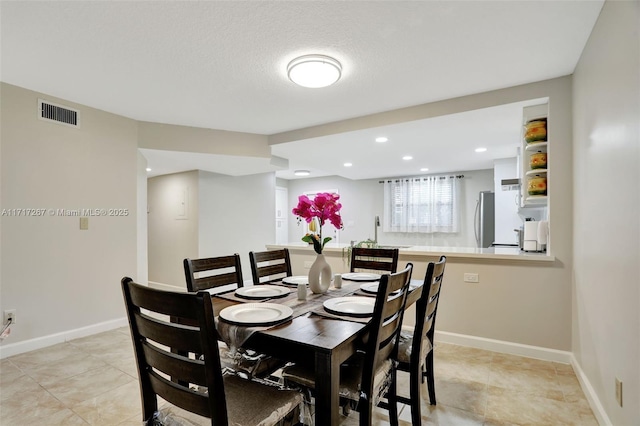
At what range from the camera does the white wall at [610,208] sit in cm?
141

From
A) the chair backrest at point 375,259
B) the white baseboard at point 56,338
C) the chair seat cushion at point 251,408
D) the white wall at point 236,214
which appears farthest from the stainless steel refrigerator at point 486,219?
the white baseboard at point 56,338

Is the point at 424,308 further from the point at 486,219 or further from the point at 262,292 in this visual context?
the point at 486,219

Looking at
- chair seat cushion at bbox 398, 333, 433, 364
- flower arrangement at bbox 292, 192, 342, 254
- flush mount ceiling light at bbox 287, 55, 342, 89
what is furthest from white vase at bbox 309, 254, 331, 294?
flush mount ceiling light at bbox 287, 55, 342, 89

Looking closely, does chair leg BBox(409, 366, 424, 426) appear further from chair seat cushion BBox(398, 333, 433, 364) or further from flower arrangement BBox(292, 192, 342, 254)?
flower arrangement BBox(292, 192, 342, 254)

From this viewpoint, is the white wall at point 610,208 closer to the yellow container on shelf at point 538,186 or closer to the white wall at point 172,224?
the yellow container on shelf at point 538,186

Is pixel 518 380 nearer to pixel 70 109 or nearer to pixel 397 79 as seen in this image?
pixel 397 79

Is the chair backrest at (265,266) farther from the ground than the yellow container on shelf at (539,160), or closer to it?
closer to it

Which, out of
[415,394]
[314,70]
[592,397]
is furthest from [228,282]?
[592,397]

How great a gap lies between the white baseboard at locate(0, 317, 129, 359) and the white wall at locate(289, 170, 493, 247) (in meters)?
4.88

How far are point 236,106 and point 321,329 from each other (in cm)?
255

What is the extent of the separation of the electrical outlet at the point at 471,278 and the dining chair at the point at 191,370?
229 centimetres

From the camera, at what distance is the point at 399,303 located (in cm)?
149

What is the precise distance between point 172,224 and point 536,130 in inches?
204

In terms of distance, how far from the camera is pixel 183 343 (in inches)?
42.9
